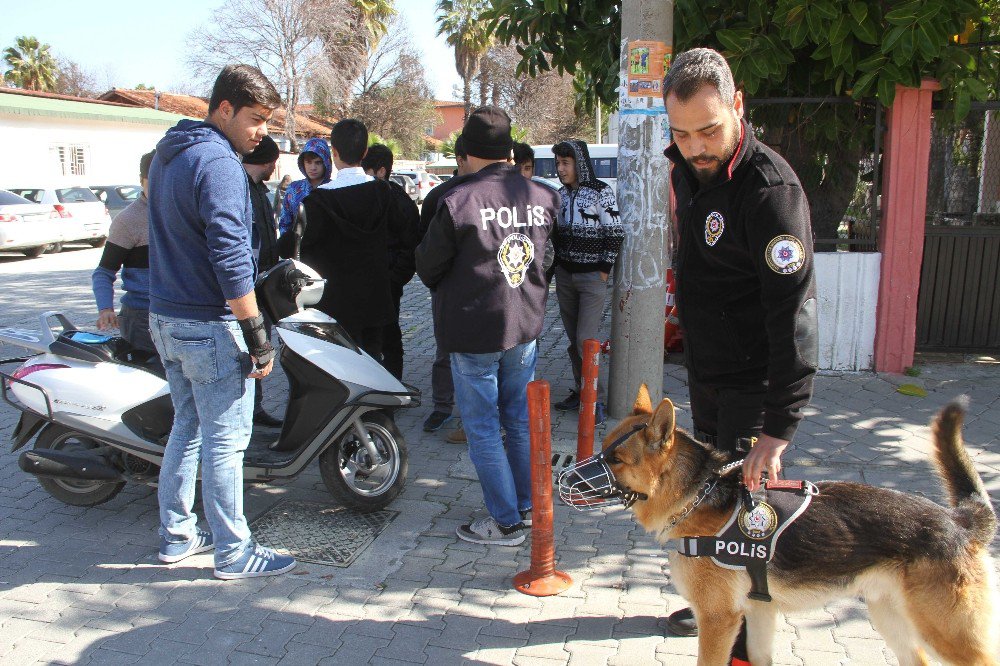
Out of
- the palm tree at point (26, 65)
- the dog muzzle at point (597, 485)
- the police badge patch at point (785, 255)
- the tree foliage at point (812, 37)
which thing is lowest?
the dog muzzle at point (597, 485)

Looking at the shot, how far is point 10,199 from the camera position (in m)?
16.7

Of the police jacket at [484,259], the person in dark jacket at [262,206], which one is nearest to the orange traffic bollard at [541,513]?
the police jacket at [484,259]

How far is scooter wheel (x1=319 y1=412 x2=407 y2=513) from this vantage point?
425cm

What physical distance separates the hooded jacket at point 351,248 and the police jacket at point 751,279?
114 inches

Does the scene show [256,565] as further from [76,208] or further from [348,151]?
[76,208]

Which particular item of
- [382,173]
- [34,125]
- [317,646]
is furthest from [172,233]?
[34,125]

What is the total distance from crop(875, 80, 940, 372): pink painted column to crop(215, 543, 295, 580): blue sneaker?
17.5ft

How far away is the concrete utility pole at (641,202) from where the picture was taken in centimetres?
518

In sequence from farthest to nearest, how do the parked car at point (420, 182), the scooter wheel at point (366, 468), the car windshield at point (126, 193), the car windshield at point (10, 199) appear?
the parked car at point (420, 182), the car windshield at point (126, 193), the car windshield at point (10, 199), the scooter wheel at point (366, 468)

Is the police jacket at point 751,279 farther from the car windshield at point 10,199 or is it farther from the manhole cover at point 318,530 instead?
the car windshield at point 10,199

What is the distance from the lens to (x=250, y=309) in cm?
339

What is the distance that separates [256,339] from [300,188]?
2.61 m

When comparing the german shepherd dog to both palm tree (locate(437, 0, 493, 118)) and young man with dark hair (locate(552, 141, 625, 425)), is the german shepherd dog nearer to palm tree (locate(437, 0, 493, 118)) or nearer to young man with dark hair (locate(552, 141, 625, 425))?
young man with dark hair (locate(552, 141, 625, 425))

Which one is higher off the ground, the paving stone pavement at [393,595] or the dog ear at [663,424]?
the dog ear at [663,424]
